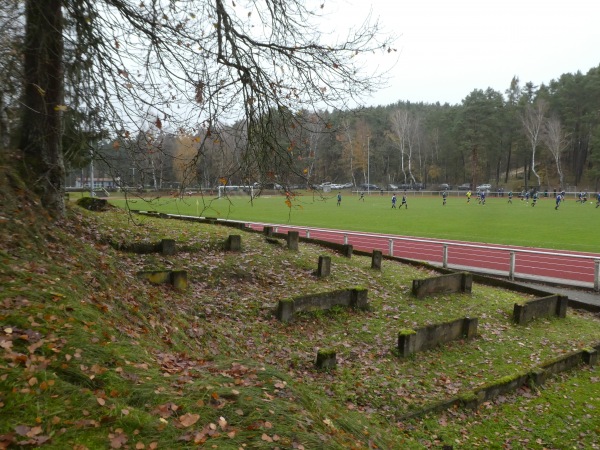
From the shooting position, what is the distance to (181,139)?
9.76 m

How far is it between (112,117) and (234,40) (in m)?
2.97

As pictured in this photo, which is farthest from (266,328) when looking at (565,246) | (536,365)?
(565,246)

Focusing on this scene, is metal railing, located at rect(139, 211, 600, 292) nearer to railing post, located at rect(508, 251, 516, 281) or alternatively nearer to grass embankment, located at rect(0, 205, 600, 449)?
railing post, located at rect(508, 251, 516, 281)

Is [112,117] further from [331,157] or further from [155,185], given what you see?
[331,157]

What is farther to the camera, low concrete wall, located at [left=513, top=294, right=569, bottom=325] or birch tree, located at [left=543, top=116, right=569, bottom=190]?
birch tree, located at [left=543, top=116, right=569, bottom=190]

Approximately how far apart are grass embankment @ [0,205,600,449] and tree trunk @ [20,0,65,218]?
867 millimetres

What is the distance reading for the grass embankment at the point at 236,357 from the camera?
3.64 m

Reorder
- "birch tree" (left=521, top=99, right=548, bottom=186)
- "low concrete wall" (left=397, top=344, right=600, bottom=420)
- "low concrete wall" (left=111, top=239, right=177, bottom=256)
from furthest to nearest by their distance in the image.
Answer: "birch tree" (left=521, top=99, right=548, bottom=186)
"low concrete wall" (left=111, top=239, right=177, bottom=256)
"low concrete wall" (left=397, top=344, right=600, bottom=420)

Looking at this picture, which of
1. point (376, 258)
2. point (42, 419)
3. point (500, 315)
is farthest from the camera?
point (376, 258)

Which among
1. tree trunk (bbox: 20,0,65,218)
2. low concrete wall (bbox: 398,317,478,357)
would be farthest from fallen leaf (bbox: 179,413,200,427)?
tree trunk (bbox: 20,0,65,218)

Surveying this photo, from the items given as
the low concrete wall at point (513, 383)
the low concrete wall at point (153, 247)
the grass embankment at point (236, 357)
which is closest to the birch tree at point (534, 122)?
the grass embankment at point (236, 357)

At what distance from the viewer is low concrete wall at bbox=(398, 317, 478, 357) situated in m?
8.43

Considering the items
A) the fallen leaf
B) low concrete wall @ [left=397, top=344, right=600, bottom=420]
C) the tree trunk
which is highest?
the tree trunk

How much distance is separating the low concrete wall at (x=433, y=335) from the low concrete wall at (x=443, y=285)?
2.05 m
